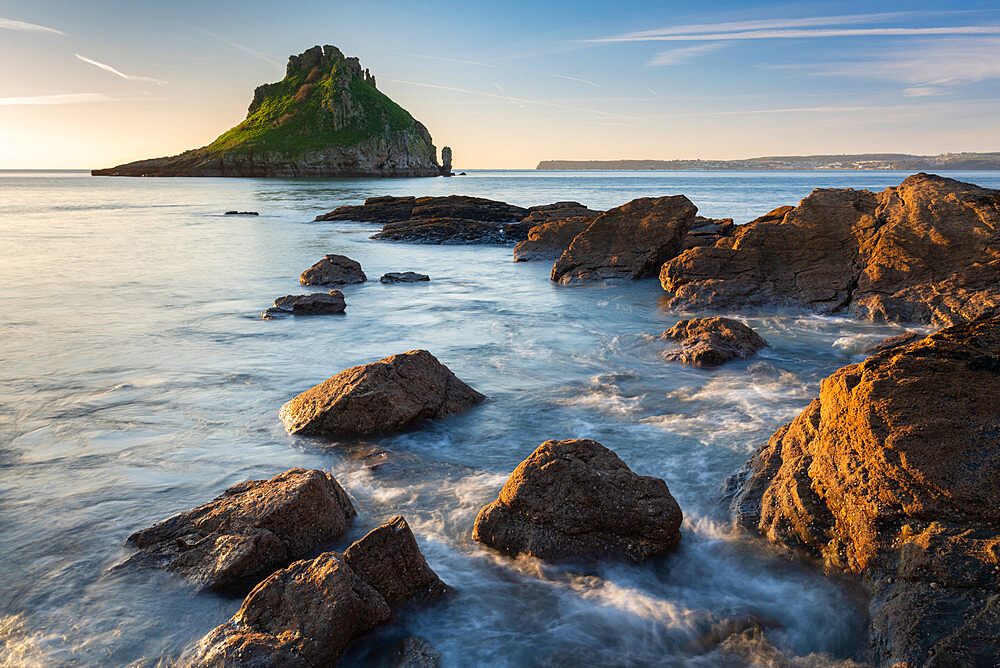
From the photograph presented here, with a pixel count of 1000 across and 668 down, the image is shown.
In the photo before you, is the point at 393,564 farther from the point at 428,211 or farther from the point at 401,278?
the point at 428,211

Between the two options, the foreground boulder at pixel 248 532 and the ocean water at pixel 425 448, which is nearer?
the ocean water at pixel 425 448

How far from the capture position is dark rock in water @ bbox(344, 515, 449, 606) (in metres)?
3.92

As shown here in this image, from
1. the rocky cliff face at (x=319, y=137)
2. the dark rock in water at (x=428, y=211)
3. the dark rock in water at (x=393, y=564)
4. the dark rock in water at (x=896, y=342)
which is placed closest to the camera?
the dark rock in water at (x=393, y=564)

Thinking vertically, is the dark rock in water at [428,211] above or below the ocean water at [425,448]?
above

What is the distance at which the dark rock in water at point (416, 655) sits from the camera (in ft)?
11.8

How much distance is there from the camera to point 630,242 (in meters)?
17.8

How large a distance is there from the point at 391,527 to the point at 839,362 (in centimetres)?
819

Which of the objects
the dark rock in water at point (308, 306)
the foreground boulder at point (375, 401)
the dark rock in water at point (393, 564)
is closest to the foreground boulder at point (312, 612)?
the dark rock in water at point (393, 564)

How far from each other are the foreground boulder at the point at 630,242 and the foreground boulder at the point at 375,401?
1080cm

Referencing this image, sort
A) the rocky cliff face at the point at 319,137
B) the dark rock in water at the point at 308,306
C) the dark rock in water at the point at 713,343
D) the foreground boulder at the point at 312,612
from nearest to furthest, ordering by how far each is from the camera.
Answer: the foreground boulder at the point at 312,612, the dark rock in water at the point at 713,343, the dark rock in water at the point at 308,306, the rocky cliff face at the point at 319,137

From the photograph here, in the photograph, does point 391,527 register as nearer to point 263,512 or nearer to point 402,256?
point 263,512

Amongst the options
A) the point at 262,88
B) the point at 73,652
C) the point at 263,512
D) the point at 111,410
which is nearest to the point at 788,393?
the point at 263,512

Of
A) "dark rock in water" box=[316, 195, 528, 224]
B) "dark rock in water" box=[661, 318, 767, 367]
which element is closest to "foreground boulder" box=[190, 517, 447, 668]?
"dark rock in water" box=[661, 318, 767, 367]

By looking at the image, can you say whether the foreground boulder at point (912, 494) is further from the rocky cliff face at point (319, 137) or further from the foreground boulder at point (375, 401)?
the rocky cliff face at point (319, 137)
